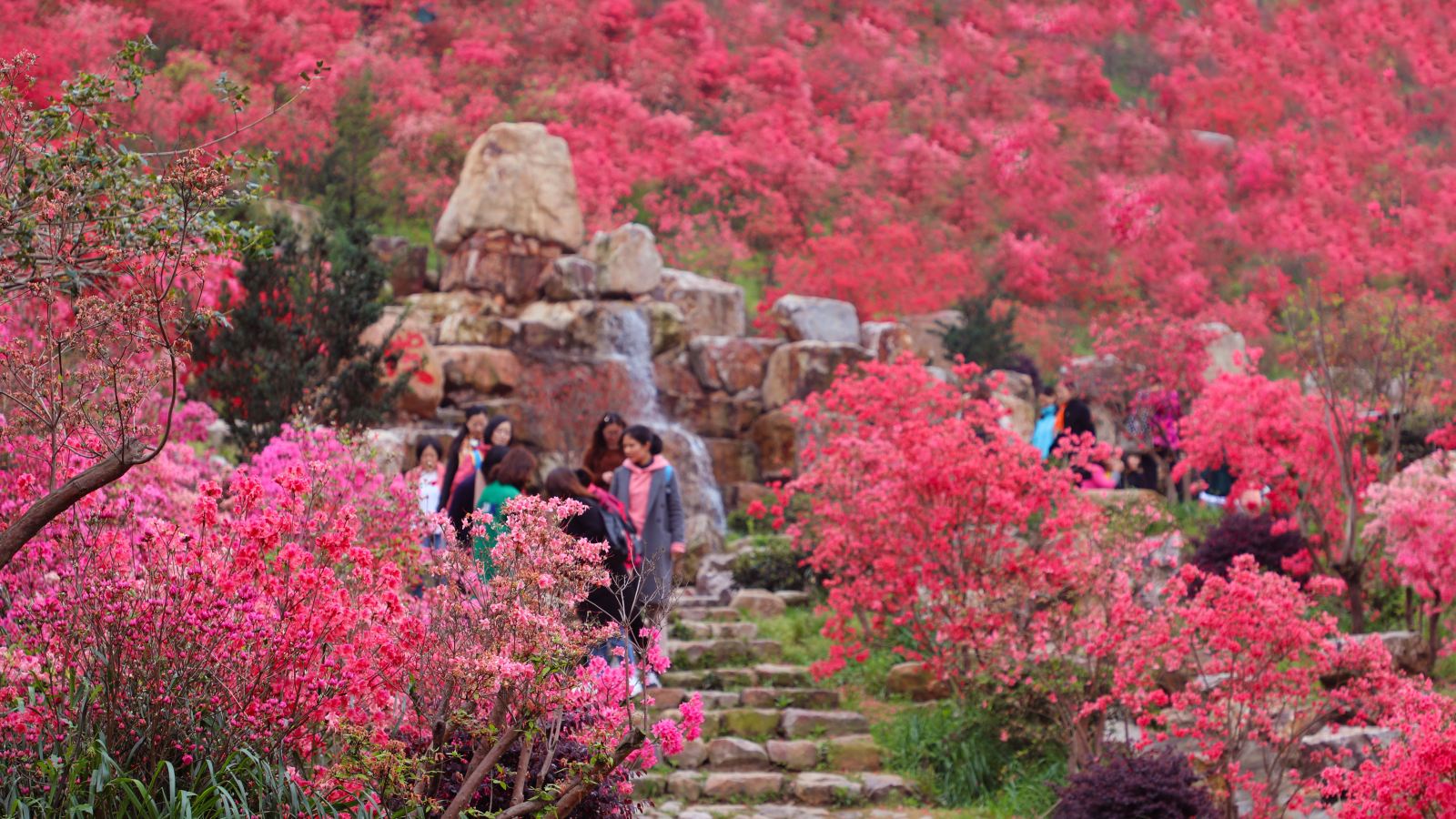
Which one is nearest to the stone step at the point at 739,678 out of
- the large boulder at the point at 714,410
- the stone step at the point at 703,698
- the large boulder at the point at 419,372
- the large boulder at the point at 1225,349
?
the stone step at the point at 703,698

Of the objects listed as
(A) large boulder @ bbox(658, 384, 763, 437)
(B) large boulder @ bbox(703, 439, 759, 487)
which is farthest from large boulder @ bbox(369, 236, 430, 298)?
(B) large boulder @ bbox(703, 439, 759, 487)

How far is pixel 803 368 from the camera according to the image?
17.0 metres

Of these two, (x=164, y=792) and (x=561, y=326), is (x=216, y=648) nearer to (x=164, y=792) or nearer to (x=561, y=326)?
(x=164, y=792)

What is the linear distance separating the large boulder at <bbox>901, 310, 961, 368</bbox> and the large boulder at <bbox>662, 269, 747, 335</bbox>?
100.0 inches

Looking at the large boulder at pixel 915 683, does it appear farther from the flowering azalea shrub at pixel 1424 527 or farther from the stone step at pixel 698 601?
the flowering azalea shrub at pixel 1424 527

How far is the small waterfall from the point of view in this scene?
15.6 m

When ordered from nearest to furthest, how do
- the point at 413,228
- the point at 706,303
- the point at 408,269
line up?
the point at 408,269
the point at 706,303
the point at 413,228

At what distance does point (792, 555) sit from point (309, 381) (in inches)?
173

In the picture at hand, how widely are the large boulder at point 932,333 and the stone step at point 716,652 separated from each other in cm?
1012

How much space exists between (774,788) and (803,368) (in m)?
9.87

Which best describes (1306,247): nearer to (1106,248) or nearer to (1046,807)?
(1106,248)

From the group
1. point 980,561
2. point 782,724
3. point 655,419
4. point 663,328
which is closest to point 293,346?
point 782,724

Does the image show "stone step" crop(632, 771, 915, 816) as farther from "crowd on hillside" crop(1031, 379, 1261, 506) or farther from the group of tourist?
"crowd on hillside" crop(1031, 379, 1261, 506)

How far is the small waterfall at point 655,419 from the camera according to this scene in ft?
51.2
